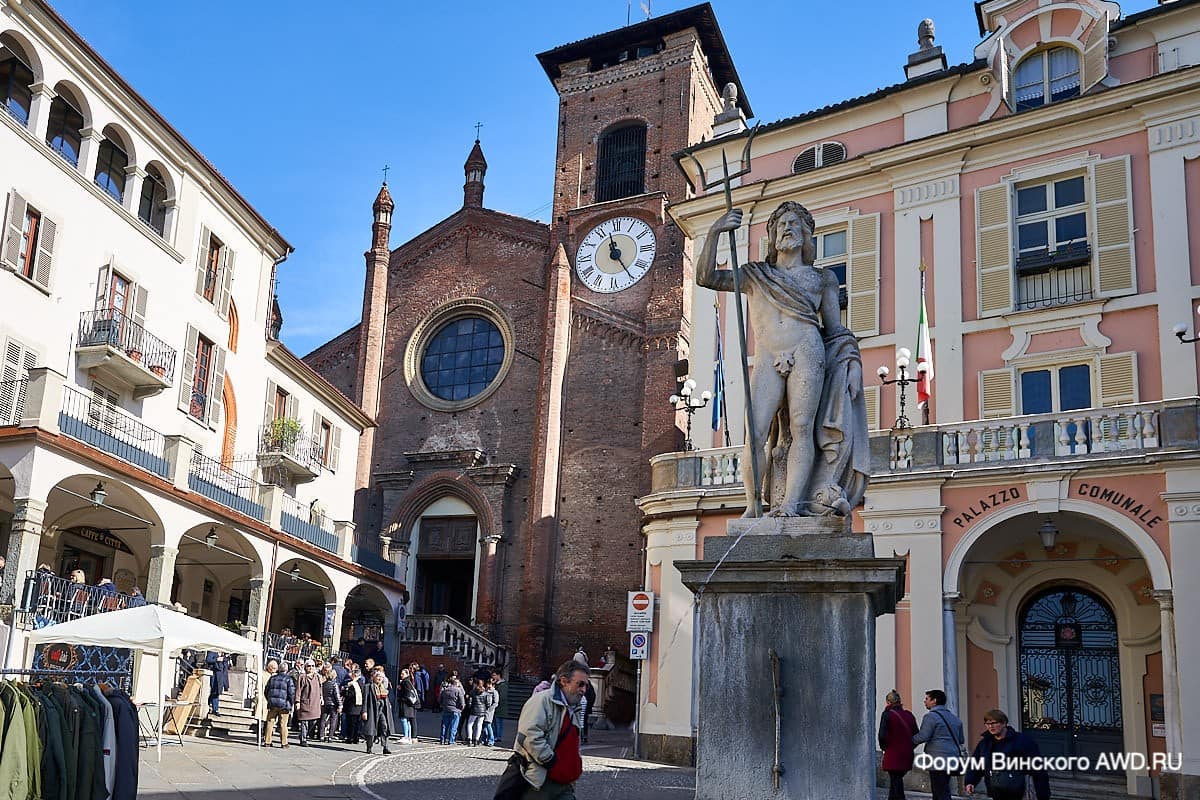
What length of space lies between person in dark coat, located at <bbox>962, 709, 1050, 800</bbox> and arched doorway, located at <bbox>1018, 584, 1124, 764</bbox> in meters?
8.82

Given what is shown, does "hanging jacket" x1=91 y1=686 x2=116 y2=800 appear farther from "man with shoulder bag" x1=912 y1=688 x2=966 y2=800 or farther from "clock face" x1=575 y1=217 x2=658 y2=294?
"clock face" x1=575 y1=217 x2=658 y2=294

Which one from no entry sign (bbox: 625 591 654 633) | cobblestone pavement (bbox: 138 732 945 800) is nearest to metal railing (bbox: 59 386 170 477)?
cobblestone pavement (bbox: 138 732 945 800)

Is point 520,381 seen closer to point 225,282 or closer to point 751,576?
point 225,282

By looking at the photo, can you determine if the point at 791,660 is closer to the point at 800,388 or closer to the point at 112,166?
the point at 800,388

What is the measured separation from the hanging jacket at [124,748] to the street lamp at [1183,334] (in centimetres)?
1479

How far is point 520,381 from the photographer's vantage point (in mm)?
35188

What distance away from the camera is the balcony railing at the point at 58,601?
18.0 metres

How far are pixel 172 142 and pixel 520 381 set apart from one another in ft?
43.9

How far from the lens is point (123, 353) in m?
22.0

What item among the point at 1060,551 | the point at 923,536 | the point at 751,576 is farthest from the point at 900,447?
the point at 751,576

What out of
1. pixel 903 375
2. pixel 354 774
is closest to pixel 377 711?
pixel 354 774

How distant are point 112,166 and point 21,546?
8.84 metres

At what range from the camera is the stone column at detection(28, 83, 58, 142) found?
20688mm

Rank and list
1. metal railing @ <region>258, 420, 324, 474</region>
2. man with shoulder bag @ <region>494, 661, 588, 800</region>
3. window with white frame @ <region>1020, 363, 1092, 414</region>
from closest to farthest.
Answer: man with shoulder bag @ <region>494, 661, 588, 800</region> → window with white frame @ <region>1020, 363, 1092, 414</region> → metal railing @ <region>258, 420, 324, 474</region>
